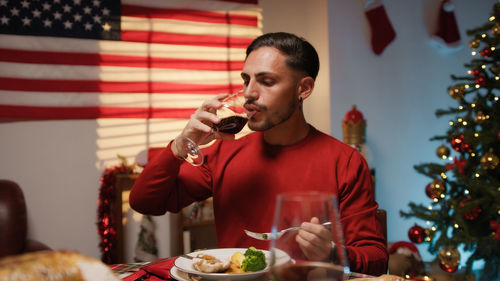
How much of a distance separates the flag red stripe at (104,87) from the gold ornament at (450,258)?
2137mm

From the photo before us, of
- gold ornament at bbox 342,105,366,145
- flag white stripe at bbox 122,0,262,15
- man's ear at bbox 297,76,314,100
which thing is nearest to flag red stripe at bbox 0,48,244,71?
flag white stripe at bbox 122,0,262,15

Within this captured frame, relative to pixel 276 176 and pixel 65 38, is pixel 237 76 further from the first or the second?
pixel 276 176

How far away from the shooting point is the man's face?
4.46 ft

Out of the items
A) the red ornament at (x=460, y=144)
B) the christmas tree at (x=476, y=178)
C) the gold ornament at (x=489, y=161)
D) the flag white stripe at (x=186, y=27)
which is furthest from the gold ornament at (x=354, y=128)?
the flag white stripe at (x=186, y=27)

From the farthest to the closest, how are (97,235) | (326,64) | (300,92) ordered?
1. (326,64)
2. (97,235)
3. (300,92)

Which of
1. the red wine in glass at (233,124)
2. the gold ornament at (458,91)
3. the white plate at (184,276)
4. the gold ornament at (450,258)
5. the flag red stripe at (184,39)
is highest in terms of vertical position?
the flag red stripe at (184,39)

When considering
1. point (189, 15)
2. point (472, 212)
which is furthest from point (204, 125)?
point (189, 15)

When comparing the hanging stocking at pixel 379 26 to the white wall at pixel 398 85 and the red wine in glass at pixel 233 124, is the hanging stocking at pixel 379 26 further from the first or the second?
the red wine in glass at pixel 233 124

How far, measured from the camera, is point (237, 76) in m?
3.71

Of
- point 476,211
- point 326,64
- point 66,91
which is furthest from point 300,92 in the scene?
point 66,91

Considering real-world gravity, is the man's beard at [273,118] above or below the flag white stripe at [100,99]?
below

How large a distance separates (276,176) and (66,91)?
2.44 metres

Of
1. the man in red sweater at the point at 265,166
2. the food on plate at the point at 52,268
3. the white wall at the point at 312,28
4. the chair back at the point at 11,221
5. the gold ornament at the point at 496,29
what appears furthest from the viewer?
the white wall at the point at 312,28

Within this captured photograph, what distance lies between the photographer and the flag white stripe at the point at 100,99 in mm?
3109
